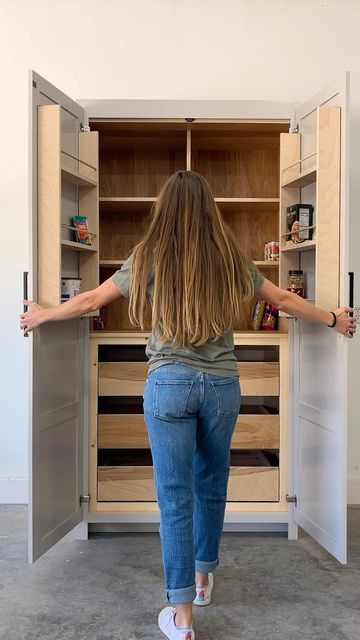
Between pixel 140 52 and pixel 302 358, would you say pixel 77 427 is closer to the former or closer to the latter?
pixel 302 358

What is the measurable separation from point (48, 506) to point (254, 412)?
3.49 ft

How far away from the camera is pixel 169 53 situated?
341cm

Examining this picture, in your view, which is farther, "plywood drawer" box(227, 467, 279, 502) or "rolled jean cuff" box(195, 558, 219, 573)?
"plywood drawer" box(227, 467, 279, 502)

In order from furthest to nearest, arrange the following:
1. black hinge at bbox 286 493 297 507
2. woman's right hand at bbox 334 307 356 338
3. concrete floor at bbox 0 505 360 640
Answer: black hinge at bbox 286 493 297 507 → woman's right hand at bbox 334 307 356 338 → concrete floor at bbox 0 505 360 640

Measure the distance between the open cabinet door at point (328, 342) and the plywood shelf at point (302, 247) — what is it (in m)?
0.09

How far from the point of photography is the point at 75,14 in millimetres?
3400

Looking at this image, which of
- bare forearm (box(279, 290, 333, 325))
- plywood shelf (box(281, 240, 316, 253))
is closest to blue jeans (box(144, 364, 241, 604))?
bare forearm (box(279, 290, 333, 325))

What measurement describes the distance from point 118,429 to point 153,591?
814 mm

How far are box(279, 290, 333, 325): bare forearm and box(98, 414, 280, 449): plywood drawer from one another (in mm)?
813

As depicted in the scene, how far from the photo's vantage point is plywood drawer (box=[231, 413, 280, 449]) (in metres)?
2.94

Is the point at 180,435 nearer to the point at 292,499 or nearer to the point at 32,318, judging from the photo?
the point at 32,318

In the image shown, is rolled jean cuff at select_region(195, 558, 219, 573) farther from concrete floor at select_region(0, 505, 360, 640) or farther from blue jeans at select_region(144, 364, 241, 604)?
blue jeans at select_region(144, 364, 241, 604)

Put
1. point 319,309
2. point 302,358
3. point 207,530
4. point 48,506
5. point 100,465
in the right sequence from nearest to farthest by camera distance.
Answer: point 207,530 < point 319,309 < point 48,506 < point 302,358 < point 100,465

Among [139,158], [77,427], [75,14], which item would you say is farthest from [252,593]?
[75,14]
